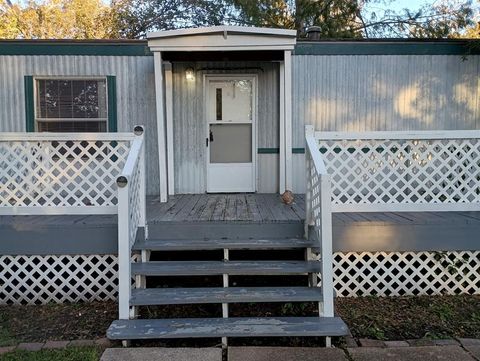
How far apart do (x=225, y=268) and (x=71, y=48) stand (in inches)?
183

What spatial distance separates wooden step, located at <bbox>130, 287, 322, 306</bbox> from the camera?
3.63 m

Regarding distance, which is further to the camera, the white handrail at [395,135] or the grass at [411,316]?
the white handrail at [395,135]

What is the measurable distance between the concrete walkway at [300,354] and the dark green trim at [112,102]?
421cm

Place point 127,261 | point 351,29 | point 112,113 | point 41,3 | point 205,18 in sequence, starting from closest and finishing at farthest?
point 127,261 → point 112,113 → point 351,29 → point 205,18 → point 41,3

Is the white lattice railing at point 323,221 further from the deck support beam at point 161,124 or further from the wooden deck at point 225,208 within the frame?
the deck support beam at point 161,124

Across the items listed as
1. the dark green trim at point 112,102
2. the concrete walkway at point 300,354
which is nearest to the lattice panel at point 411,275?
the concrete walkway at point 300,354

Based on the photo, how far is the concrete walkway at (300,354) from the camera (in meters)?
3.15

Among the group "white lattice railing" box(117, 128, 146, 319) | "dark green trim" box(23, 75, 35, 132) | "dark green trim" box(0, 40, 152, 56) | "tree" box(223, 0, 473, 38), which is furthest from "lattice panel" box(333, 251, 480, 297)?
"tree" box(223, 0, 473, 38)

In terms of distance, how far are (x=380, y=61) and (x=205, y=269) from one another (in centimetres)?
479

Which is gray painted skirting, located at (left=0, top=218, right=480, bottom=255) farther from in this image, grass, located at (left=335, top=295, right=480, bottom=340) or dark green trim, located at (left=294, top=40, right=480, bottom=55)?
dark green trim, located at (left=294, top=40, right=480, bottom=55)

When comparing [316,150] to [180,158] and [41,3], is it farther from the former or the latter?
[41,3]

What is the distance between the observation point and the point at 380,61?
22.4 ft

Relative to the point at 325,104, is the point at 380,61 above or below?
above

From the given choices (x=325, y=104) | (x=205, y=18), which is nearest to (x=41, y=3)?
(x=205, y=18)
